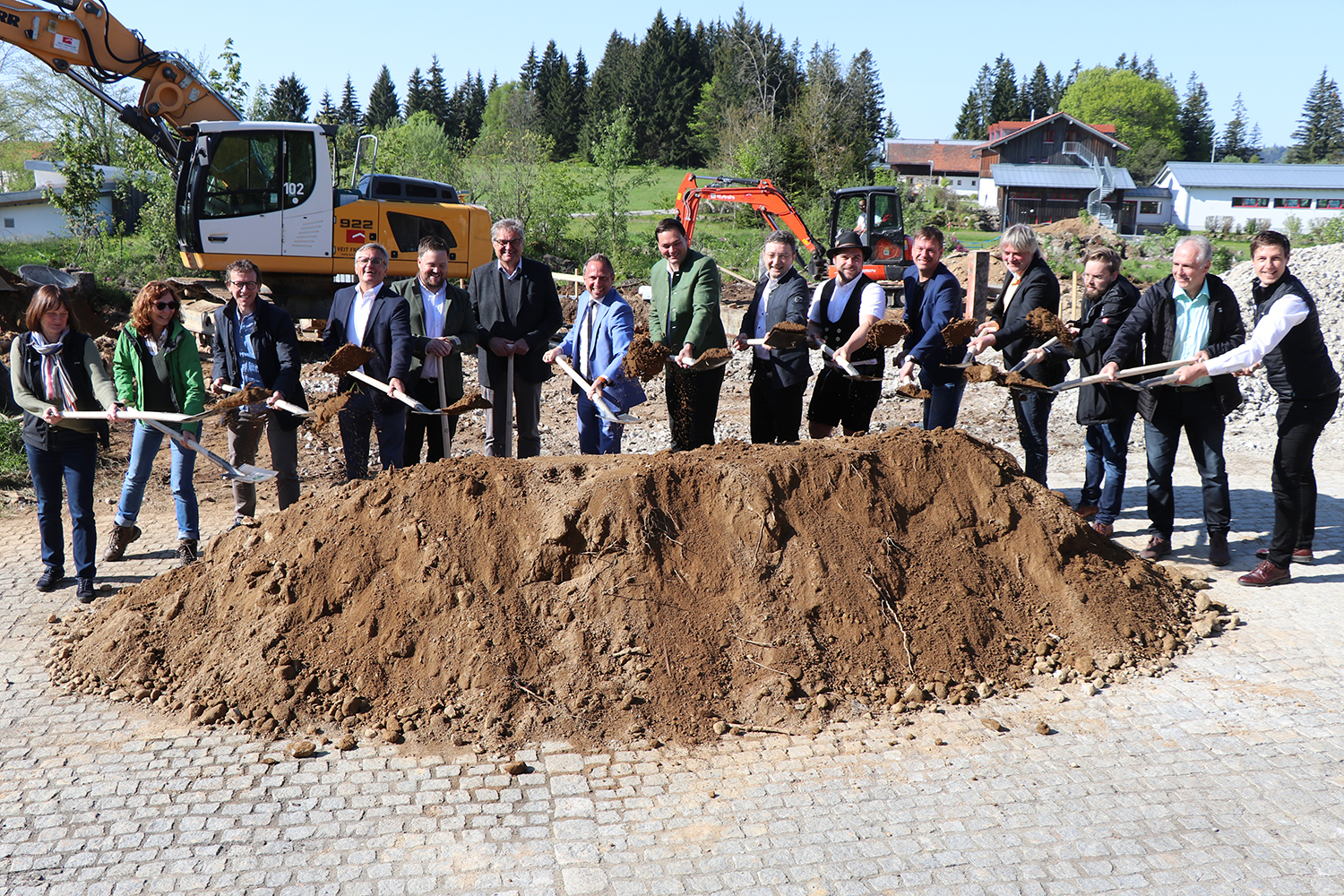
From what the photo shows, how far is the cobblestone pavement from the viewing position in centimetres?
339

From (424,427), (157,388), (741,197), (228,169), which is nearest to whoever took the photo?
(157,388)

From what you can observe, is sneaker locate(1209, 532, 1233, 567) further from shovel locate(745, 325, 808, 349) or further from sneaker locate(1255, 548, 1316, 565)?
shovel locate(745, 325, 808, 349)

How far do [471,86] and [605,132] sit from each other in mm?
53965

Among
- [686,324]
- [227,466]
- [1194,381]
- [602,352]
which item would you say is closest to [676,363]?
[686,324]

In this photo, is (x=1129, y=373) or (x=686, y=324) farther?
(x=686, y=324)

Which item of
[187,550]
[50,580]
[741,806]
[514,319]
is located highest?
[514,319]

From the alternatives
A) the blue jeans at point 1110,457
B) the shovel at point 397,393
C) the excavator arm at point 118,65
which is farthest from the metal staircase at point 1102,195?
the shovel at point 397,393

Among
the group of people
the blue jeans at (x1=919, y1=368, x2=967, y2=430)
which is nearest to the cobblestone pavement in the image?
the group of people

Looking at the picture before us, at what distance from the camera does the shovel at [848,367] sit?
21.6ft

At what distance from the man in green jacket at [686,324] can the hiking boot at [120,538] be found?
3.87m

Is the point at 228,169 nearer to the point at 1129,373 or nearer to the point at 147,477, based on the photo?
the point at 147,477

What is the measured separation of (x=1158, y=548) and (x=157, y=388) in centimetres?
684

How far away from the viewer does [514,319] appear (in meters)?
6.91

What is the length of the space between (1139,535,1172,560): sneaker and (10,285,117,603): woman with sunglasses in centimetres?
684
